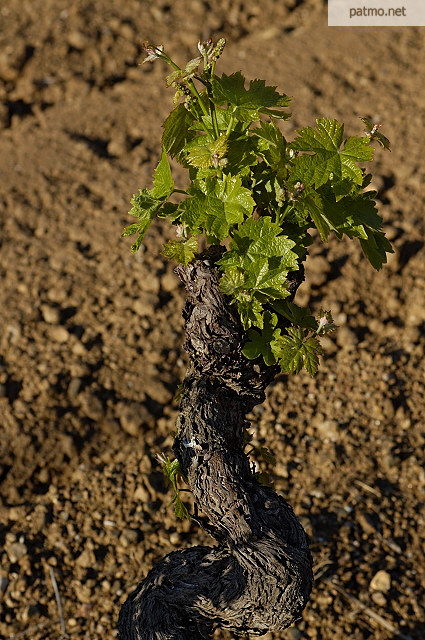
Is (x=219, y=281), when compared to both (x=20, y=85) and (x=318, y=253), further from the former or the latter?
(x=20, y=85)

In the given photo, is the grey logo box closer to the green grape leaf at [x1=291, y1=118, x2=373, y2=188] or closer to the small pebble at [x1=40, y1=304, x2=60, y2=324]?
the small pebble at [x1=40, y1=304, x2=60, y2=324]

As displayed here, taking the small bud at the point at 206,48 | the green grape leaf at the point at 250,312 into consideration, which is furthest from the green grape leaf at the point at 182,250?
→ the small bud at the point at 206,48

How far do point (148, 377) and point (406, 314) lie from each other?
177 centimetres

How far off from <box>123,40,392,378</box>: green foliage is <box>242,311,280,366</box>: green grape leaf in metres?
0.06

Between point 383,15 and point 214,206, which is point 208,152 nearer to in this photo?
point 214,206

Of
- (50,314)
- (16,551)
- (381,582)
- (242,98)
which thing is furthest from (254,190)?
(50,314)

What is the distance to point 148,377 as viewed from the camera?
4.78 meters

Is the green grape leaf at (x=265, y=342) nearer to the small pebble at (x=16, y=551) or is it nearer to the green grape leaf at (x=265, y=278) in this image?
the green grape leaf at (x=265, y=278)

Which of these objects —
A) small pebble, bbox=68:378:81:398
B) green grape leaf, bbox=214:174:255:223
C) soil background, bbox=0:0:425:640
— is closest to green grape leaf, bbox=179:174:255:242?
green grape leaf, bbox=214:174:255:223

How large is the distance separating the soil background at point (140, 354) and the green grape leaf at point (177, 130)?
7.67 ft

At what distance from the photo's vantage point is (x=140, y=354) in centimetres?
490

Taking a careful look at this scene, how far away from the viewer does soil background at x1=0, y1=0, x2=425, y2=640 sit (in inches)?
156

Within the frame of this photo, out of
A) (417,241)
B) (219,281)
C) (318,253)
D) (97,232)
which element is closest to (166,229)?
(97,232)

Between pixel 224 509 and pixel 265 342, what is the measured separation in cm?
62
